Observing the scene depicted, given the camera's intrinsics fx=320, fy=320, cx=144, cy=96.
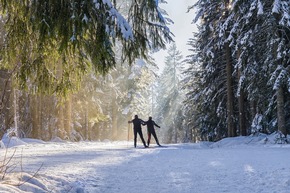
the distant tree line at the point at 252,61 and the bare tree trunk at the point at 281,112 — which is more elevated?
the distant tree line at the point at 252,61

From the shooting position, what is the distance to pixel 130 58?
655 cm

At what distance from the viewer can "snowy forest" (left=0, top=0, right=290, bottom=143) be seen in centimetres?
573

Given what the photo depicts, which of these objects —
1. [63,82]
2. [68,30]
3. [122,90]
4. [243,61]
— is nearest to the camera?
[68,30]

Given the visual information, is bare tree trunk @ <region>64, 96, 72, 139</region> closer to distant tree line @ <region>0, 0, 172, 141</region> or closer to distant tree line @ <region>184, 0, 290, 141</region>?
distant tree line @ <region>184, 0, 290, 141</region>

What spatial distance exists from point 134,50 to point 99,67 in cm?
90

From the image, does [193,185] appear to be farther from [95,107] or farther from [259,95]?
[95,107]

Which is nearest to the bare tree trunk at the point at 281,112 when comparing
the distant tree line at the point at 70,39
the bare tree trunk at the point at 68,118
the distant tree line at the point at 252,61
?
the distant tree line at the point at 252,61

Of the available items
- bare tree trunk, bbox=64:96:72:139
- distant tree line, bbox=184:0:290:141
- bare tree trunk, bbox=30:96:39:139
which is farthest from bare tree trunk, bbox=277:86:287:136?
bare tree trunk, bbox=30:96:39:139

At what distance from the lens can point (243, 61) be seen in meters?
18.1

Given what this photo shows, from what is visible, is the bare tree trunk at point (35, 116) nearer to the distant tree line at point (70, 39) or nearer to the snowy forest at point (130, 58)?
the snowy forest at point (130, 58)

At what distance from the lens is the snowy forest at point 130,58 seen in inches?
225

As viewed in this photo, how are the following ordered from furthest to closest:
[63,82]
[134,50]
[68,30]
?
[63,82]
[134,50]
[68,30]

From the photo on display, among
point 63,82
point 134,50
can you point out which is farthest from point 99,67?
point 63,82

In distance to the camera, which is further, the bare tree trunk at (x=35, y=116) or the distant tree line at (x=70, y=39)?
the bare tree trunk at (x=35, y=116)
